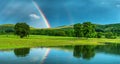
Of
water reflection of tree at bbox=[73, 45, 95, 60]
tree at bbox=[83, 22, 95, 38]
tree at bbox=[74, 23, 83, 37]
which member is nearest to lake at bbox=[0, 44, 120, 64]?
water reflection of tree at bbox=[73, 45, 95, 60]

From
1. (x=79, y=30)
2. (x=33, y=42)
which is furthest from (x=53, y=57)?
(x=79, y=30)

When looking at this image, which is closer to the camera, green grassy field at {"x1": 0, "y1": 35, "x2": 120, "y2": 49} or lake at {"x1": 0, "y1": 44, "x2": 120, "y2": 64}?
lake at {"x1": 0, "y1": 44, "x2": 120, "y2": 64}

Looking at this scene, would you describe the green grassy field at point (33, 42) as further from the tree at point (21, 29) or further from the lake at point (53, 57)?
the lake at point (53, 57)

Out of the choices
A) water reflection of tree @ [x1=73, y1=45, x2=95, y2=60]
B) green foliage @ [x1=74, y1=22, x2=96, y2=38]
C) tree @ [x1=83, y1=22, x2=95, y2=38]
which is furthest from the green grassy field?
green foliage @ [x1=74, y1=22, x2=96, y2=38]

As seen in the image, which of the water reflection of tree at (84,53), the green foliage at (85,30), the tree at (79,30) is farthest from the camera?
the tree at (79,30)

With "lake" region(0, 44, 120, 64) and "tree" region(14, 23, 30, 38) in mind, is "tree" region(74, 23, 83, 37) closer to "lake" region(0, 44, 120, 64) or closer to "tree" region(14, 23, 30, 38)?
"tree" region(14, 23, 30, 38)

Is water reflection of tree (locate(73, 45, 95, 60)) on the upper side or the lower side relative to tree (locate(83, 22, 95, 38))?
lower

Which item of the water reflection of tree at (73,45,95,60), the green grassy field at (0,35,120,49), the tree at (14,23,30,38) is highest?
the tree at (14,23,30,38)

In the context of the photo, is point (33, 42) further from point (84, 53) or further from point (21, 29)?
point (21, 29)

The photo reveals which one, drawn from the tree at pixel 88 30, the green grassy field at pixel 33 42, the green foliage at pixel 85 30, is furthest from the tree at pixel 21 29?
the tree at pixel 88 30

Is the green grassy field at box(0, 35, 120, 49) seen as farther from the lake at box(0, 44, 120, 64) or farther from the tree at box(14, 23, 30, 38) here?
the lake at box(0, 44, 120, 64)

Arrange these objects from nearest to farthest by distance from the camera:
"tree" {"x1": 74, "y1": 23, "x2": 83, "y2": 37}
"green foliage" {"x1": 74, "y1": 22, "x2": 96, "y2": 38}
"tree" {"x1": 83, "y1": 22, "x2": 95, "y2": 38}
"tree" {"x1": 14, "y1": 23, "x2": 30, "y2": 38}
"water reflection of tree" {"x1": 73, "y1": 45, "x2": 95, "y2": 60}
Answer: "water reflection of tree" {"x1": 73, "y1": 45, "x2": 95, "y2": 60}
"tree" {"x1": 14, "y1": 23, "x2": 30, "y2": 38}
"tree" {"x1": 83, "y1": 22, "x2": 95, "y2": 38}
"green foliage" {"x1": 74, "y1": 22, "x2": 96, "y2": 38}
"tree" {"x1": 74, "y1": 23, "x2": 83, "y2": 37}

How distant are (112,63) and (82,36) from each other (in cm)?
11091

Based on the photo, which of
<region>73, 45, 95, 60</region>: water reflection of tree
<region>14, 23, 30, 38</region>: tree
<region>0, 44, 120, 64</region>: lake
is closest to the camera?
<region>0, 44, 120, 64</region>: lake
